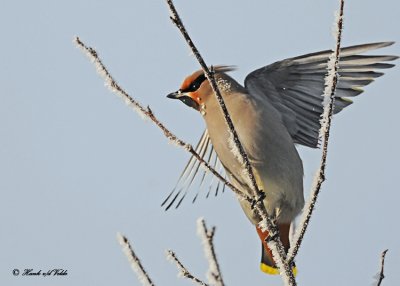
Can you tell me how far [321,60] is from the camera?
4289mm

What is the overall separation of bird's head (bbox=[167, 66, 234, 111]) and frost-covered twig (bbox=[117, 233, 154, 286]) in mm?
2230

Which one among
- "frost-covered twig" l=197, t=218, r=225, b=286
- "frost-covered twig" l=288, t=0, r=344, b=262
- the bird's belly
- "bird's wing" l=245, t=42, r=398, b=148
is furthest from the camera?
"bird's wing" l=245, t=42, r=398, b=148

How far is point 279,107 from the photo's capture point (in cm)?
434

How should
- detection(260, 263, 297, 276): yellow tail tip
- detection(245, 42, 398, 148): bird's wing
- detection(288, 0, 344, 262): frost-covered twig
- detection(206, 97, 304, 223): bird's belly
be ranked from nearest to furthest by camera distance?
1. detection(288, 0, 344, 262): frost-covered twig
2. detection(206, 97, 304, 223): bird's belly
3. detection(260, 263, 297, 276): yellow tail tip
4. detection(245, 42, 398, 148): bird's wing

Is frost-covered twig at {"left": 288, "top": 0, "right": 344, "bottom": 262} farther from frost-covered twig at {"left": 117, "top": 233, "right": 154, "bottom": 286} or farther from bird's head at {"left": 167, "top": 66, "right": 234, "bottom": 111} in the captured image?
bird's head at {"left": 167, "top": 66, "right": 234, "bottom": 111}

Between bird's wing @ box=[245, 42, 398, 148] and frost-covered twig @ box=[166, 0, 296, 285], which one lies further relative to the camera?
bird's wing @ box=[245, 42, 398, 148]

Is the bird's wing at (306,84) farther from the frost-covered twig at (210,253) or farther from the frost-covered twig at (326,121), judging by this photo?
the frost-covered twig at (210,253)

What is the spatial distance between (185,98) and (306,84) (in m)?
0.71

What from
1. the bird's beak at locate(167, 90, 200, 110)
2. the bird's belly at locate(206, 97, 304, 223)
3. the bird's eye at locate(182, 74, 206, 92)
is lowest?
the bird's belly at locate(206, 97, 304, 223)

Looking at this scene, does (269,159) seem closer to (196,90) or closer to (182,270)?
(196,90)

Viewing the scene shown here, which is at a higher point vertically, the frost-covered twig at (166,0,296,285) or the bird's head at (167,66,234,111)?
the bird's head at (167,66,234,111)

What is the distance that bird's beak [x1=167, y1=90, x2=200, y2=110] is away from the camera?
171 inches

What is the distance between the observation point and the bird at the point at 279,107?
3707 millimetres

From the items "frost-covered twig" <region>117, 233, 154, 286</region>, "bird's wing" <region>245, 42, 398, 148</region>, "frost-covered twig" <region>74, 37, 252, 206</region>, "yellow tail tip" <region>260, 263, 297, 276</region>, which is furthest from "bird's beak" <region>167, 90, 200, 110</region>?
"frost-covered twig" <region>117, 233, 154, 286</region>
